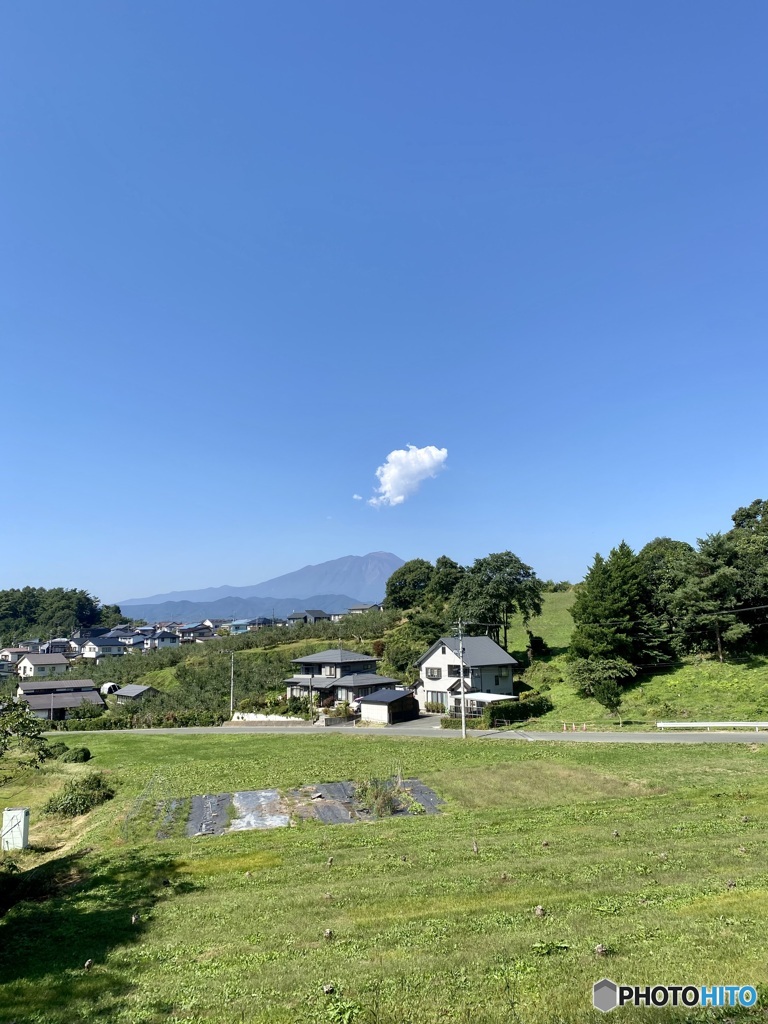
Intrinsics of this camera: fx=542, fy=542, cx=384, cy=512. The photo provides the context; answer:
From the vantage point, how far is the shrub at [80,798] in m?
27.3

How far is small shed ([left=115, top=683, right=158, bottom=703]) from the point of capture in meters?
75.2

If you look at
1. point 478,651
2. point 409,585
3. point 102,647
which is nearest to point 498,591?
point 478,651

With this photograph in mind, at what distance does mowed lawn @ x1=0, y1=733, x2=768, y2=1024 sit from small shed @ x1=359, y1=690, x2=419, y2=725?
2949 centimetres

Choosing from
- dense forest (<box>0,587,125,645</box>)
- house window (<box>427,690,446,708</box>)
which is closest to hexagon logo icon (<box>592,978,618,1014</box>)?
house window (<box>427,690,446,708</box>)

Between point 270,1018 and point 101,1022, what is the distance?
2748 millimetres

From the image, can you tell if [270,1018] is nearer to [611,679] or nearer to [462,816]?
[462,816]

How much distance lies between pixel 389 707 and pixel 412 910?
1719 inches

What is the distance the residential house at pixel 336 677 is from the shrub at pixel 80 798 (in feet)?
114

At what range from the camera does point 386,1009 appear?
26.4ft

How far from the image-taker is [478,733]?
44.5m

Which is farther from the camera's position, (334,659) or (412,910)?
(334,659)

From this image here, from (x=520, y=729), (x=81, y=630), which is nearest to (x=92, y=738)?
Answer: (x=520, y=729)

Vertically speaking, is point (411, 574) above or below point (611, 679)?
above

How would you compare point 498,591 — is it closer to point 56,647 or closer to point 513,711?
point 513,711
